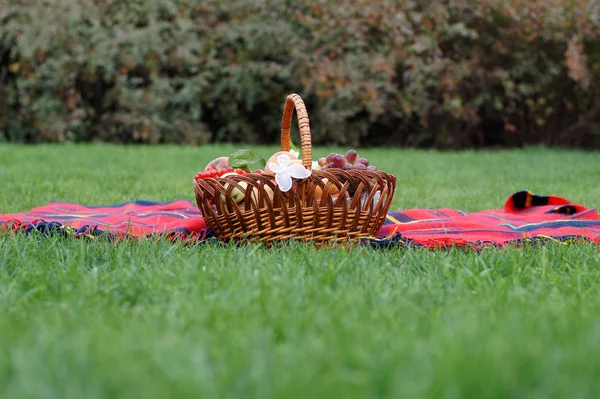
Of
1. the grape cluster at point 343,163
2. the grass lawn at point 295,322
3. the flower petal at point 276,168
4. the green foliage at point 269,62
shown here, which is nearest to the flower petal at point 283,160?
the flower petal at point 276,168

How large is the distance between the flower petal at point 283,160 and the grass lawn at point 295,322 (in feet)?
0.95

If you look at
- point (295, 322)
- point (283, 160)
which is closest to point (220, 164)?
point (283, 160)

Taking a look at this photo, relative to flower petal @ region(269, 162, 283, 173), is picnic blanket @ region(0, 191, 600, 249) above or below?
below

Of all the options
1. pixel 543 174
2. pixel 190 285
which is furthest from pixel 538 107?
pixel 190 285

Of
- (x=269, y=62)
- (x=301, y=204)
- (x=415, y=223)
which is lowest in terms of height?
(x=415, y=223)

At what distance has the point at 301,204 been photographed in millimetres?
2156

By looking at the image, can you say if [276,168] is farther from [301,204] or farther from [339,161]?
[339,161]

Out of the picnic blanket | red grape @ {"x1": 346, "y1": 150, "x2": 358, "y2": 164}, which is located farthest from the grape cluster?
the picnic blanket

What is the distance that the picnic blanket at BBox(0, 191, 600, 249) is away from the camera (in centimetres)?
227

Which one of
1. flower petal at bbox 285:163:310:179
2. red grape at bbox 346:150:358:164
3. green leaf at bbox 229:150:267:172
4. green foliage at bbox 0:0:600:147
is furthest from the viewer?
green foliage at bbox 0:0:600:147

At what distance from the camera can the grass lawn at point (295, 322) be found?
3.11 ft

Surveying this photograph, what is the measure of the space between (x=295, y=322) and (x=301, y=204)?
3.05 ft

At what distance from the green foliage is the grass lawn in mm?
6122

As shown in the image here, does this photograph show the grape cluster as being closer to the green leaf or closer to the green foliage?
the green leaf
